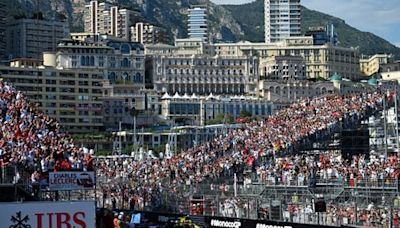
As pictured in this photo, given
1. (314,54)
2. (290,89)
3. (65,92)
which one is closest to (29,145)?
(65,92)

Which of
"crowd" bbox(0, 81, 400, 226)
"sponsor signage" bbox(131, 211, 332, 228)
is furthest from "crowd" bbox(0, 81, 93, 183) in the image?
"sponsor signage" bbox(131, 211, 332, 228)

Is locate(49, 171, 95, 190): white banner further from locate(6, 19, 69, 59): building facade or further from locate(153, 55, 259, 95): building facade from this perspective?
locate(6, 19, 69, 59): building facade

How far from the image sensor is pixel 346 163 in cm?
3844

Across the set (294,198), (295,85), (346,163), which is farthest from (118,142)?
→ (294,198)

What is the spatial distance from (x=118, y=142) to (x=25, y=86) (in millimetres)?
16705

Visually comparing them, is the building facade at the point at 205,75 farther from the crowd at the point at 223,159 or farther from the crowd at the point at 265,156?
the crowd at the point at 265,156

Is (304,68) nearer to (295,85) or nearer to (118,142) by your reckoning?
(295,85)

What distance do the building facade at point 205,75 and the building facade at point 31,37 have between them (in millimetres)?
24356

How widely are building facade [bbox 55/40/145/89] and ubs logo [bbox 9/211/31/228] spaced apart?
134 meters

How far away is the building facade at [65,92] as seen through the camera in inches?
4658

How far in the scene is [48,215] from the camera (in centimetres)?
1638

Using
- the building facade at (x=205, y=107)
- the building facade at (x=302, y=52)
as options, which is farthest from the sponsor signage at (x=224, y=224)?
the building facade at (x=302, y=52)

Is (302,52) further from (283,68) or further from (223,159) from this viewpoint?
(223,159)

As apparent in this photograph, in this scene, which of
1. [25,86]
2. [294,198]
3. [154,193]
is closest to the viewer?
[294,198]
